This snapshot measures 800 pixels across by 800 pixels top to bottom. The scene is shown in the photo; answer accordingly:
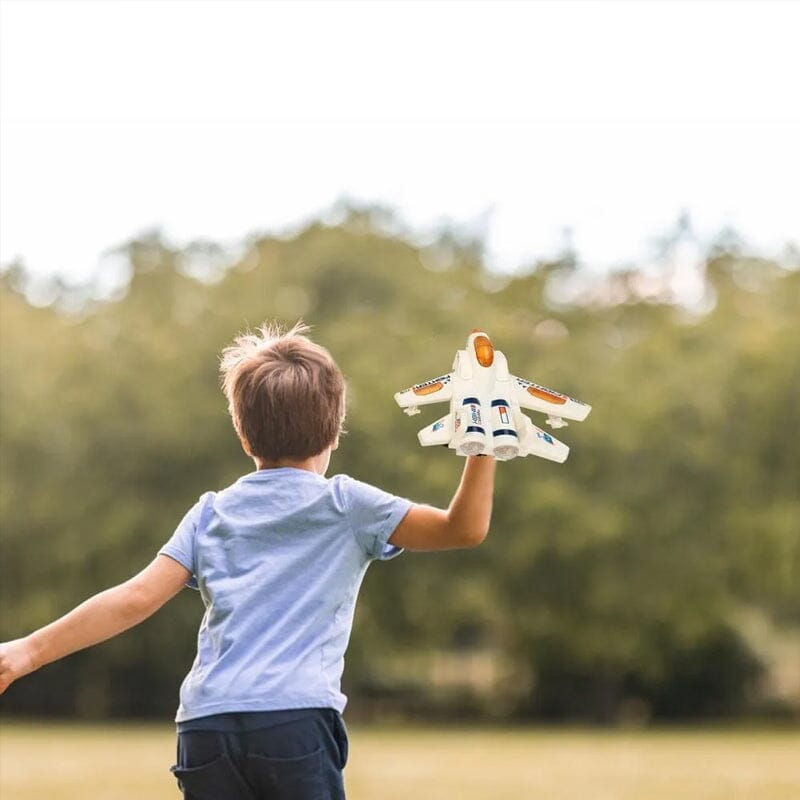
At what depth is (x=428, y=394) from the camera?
10.4 feet

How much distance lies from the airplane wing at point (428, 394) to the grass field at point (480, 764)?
1102 centimetres

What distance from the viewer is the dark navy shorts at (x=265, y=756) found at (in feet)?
9.63

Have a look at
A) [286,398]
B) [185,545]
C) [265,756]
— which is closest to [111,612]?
[185,545]

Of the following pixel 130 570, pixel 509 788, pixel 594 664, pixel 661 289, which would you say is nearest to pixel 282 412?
pixel 509 788

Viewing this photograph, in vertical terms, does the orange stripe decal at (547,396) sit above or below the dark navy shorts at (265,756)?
above

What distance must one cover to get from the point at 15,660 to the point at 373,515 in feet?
2.59

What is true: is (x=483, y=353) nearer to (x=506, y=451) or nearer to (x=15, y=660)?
(x=506, y=451)

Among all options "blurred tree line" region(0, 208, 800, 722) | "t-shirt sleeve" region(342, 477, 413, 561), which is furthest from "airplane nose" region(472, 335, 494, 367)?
"blurred tree line" region(0, 208, 800, 722)

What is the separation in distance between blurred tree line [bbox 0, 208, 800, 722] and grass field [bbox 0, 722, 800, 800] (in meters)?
2.39

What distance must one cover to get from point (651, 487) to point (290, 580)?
24.9m

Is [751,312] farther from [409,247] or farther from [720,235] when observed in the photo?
[409,247]

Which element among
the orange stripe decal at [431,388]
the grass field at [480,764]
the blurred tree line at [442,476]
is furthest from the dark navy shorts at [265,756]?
the blurred tree line at [442,476]

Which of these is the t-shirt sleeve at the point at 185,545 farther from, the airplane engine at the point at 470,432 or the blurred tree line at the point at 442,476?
the blurred tree line at the point at 442,476

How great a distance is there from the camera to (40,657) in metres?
3.19
